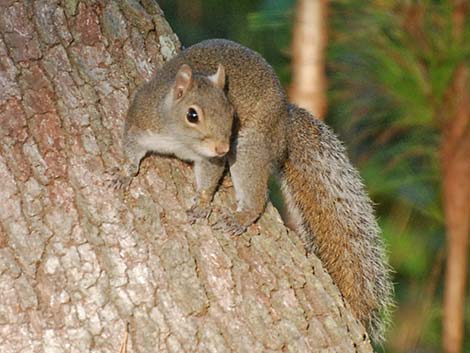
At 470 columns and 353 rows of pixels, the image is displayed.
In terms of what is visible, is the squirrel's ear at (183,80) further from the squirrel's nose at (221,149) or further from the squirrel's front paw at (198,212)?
the squirrel's front paw at (198,212)

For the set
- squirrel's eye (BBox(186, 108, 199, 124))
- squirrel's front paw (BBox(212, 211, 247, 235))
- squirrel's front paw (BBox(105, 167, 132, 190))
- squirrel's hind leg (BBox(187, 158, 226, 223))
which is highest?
squirrel's front paw (BBox(105, 167, 132, 190))

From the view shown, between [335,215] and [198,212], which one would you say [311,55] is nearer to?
[335,215]

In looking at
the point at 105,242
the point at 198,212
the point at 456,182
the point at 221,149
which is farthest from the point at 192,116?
the point at 456,182

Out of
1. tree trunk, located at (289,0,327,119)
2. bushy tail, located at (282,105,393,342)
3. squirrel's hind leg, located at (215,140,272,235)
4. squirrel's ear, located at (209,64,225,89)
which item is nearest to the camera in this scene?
squirrel's hind leg, located at (215,140,272,235)

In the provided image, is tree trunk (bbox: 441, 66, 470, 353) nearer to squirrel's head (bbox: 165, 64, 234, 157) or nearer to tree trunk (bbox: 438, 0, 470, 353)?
tree trunk (bbox: 438, 0, 470, 353)

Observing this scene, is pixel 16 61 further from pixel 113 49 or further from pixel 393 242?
pixel 393 242

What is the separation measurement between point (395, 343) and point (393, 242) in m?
0.51

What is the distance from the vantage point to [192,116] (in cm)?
219

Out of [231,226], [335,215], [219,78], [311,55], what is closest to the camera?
[231,226]

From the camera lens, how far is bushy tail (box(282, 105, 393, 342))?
232 centimetres

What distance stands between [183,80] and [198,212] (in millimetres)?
356

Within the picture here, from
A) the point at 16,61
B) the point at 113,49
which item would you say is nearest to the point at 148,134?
the point at 113,49

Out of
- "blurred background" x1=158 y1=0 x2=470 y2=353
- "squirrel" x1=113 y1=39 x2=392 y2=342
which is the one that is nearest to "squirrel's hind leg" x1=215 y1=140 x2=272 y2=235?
"squirrel" x1=113 y1=39 x2=392 y2=342

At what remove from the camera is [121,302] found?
1806mm
